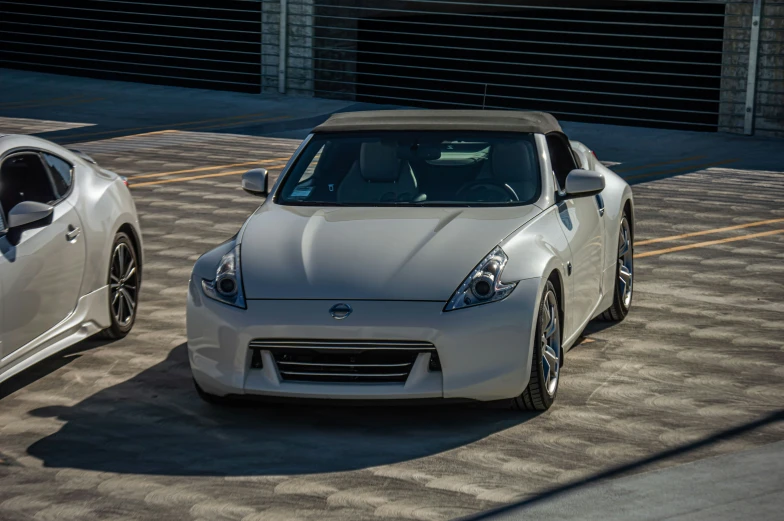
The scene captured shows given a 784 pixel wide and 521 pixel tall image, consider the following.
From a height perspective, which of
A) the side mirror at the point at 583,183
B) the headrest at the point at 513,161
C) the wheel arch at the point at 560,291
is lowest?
the wheel arch at the point at 560,291

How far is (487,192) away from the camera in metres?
8.05

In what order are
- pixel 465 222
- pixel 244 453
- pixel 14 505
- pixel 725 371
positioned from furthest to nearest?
1. pixel 725 371
2. pixel 465 222
3. pixel 244 453
4. pixel 14 505

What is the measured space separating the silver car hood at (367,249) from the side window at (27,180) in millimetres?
1341

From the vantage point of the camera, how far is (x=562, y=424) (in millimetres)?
7062

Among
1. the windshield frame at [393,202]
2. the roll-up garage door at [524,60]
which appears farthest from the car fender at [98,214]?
the roll-up garage door at [524,60]

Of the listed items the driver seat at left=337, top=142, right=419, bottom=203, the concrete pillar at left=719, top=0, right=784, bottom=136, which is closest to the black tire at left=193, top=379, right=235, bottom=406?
the driver seat at left=337, top=142, right=419, bottom=203

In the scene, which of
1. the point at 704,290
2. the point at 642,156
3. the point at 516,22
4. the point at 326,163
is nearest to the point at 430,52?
the point at 516,22

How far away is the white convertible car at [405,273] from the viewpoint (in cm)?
680

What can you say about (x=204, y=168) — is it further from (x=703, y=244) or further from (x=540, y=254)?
(x=540, y=254)

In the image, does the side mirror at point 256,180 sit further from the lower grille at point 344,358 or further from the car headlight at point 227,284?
the lower grille at point 344,358

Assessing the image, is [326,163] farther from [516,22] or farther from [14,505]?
[516,22]

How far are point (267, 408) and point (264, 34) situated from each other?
17.1 meters

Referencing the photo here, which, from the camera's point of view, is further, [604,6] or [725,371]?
[604,6]

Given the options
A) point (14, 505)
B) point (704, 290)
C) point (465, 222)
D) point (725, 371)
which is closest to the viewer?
point (14, 505)
